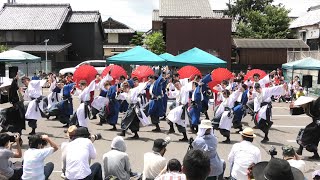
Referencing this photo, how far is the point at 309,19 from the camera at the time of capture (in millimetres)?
34938

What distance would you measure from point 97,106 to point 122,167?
6.74 metres

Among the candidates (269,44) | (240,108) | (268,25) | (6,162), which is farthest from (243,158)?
(268,25)

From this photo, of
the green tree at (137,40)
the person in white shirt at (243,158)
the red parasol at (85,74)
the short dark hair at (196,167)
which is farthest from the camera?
the green tree at (137,40)

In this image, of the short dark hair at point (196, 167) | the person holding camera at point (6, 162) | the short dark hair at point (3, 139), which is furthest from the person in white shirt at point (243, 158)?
the short dark hair at point (3, 139)

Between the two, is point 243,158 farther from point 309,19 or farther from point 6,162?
point 309,19

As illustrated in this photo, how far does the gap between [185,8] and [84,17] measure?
875 centimetres

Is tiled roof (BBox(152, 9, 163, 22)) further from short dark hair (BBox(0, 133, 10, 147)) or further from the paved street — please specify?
short dark hair (BBox(0, 133, 10, 147))

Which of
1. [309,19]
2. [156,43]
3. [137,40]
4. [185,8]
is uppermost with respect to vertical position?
[185,8]

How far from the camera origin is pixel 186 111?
1059cm

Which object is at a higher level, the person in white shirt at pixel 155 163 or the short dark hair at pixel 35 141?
the short dark hair at pixel 35 141

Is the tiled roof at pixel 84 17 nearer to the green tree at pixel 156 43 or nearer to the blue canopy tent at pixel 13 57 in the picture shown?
the green tree at pixel 156 43

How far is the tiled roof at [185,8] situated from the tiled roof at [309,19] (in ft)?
23.9

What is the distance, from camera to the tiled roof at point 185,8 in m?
35.8

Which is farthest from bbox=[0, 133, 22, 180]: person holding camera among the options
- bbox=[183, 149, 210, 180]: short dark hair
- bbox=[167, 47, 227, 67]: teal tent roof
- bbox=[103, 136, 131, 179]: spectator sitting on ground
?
bbox=[167, 47, 227, 67]: teal tent roof
